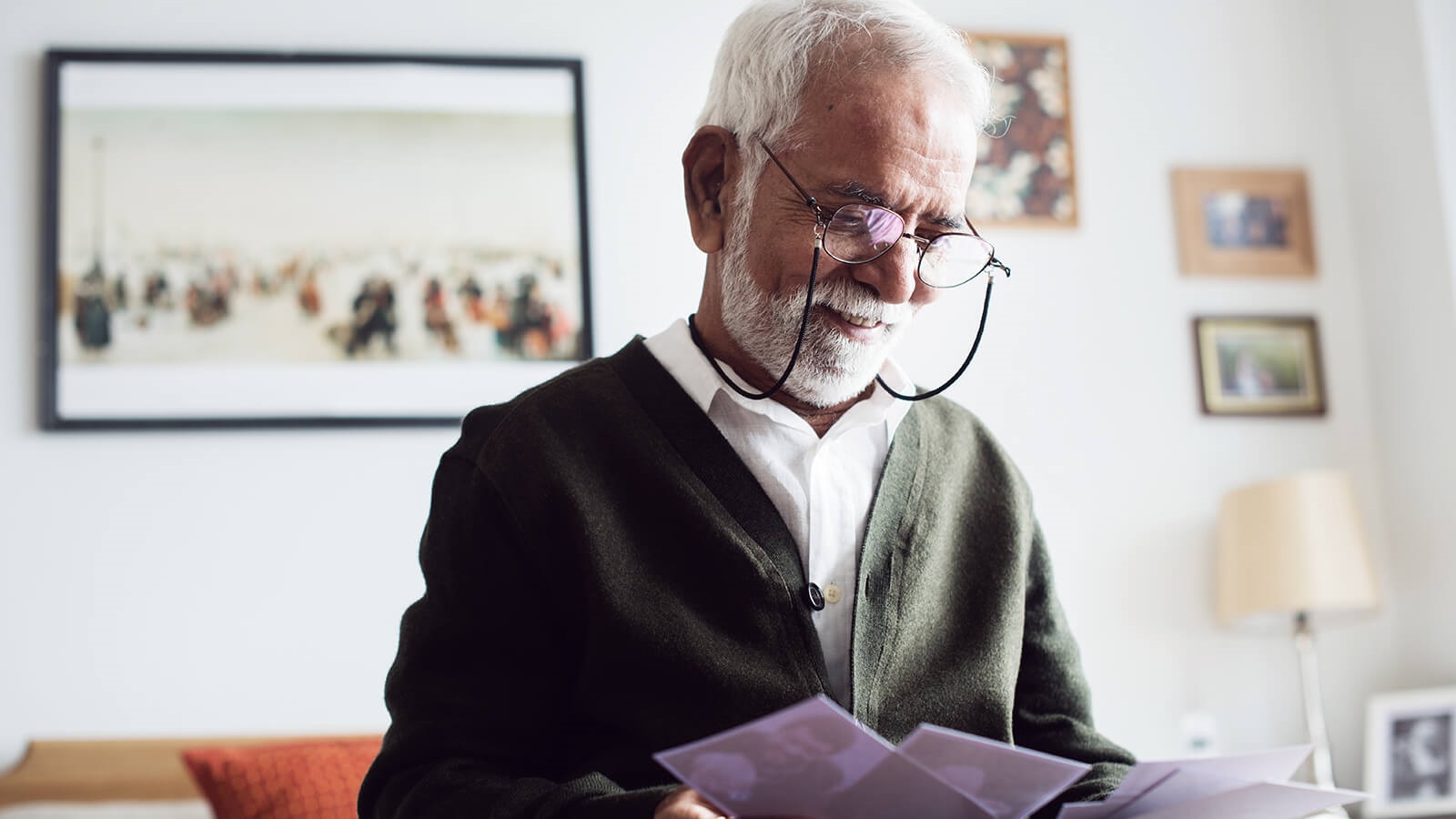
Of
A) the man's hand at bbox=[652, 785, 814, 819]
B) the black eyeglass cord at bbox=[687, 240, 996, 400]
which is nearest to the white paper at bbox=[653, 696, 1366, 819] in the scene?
the man's hand at bbox=[652, 785, 814, 819]

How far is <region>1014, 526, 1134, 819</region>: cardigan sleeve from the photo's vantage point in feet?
4.15

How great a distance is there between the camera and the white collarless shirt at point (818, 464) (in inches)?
46.0

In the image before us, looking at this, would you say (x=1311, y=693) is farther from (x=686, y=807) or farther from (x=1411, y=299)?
(x=686, y=807)

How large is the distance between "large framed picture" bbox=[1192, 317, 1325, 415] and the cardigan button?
208 cm

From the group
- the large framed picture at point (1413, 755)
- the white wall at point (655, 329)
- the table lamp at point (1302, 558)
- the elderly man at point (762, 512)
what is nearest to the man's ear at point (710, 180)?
the elderly man at point (762, 512)

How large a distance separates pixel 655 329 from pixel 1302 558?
4.61 ft

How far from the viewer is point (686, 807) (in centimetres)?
82

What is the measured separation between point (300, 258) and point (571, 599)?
1735mm

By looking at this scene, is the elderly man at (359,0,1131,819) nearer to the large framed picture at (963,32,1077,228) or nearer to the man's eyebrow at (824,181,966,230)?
the man's eyebrow at (824,181,966,230)

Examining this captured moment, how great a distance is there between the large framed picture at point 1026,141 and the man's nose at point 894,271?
1.78 metres

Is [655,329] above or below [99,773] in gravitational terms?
above

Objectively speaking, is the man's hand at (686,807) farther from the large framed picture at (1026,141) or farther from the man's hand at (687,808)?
the large framed picture at (1026,141)

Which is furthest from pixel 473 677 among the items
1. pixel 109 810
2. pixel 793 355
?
pixel 109 810

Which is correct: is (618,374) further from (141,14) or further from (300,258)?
(141,14)
